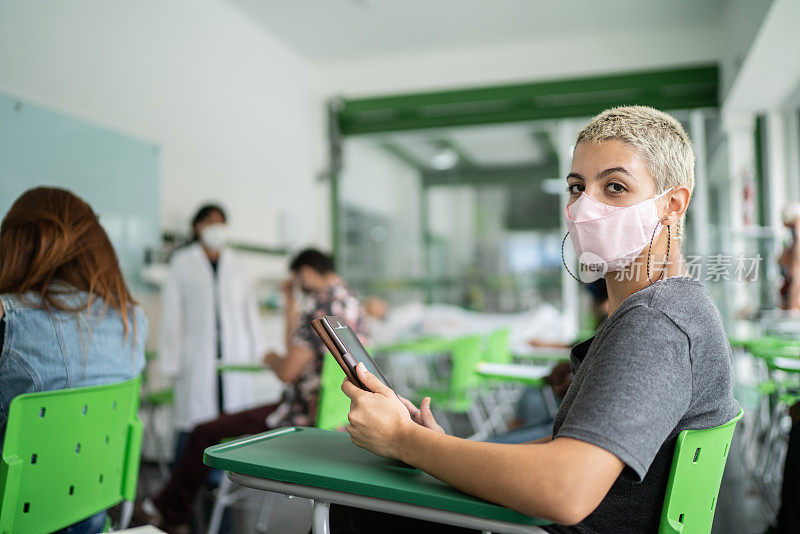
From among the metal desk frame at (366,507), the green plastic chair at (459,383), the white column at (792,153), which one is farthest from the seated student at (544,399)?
the white column at (792,153)

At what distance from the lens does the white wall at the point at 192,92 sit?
3066 mm

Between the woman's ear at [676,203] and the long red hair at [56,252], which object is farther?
the long red hair at [56,252]

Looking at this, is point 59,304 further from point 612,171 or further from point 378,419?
point 612,171

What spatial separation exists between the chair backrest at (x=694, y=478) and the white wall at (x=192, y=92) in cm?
309

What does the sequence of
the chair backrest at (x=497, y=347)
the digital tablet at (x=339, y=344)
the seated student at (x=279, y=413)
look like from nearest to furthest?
the digital tablet at (x=339, y=344), the seated student at (x=279, y=413), the chair backrest at (x=497, y=347)

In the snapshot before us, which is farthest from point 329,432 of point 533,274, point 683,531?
point 533,274

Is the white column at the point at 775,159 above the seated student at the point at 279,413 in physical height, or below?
above

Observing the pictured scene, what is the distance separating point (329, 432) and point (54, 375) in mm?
720

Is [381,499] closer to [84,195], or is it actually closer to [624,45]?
[84,195]

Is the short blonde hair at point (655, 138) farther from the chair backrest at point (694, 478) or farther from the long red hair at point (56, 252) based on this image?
the long red hair at point (56, 252)

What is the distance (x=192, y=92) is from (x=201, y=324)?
5.88 feet

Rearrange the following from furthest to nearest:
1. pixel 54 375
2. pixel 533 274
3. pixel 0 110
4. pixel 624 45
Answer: pixel 533 274, pixel 624 45, pixel 0 110, pixel 54 375

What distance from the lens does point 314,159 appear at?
6.25 meters

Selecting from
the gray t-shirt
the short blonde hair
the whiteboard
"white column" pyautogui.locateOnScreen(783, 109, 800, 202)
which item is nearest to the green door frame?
"white column" pyautogui.locateOnScreen(783, 109, 800, 202)
